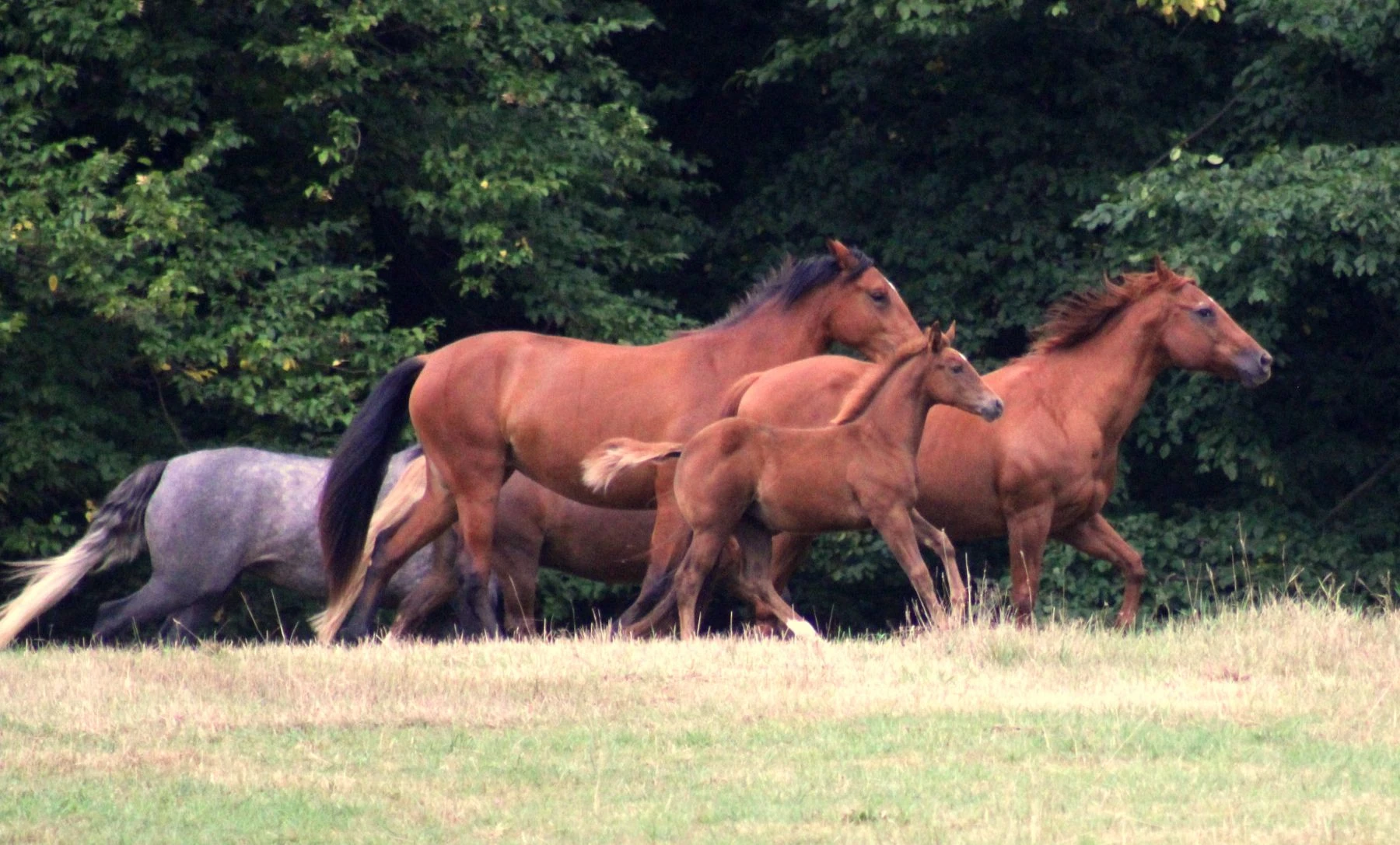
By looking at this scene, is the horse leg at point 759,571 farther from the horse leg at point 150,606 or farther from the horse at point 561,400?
the horse leg at point 150,606

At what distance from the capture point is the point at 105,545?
1255cm

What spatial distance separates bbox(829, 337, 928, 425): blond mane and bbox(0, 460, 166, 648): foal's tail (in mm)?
5027

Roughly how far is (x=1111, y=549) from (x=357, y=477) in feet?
14.7

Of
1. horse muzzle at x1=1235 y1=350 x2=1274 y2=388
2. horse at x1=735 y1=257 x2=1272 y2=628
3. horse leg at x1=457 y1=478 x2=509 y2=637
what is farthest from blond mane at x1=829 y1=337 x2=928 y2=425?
horse leg at x1=457 y1=478 x2=509 y2=637

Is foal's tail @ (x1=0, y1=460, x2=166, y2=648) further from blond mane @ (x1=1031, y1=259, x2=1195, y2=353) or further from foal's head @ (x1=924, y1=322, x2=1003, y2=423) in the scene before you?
blond mane @ (x1=1031, y1=259, x2=1195, y2=353)

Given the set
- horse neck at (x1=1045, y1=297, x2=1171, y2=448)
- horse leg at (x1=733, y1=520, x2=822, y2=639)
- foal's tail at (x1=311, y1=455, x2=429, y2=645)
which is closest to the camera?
horse leg at (x1=733, y1=520, x2=822, y2=639)

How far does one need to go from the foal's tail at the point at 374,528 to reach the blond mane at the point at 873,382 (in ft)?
9.49

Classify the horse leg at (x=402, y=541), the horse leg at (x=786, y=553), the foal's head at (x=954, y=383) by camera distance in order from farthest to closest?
the horse leg at (x=786, y=553) → the horse leg at (x=402, y=541) → the foal's head at (x=954, y=383)

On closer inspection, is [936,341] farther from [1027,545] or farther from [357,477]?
[357,477]

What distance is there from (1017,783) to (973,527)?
5012 mm

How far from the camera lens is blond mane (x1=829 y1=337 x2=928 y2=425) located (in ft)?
33.1

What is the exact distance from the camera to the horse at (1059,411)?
35.5 feet

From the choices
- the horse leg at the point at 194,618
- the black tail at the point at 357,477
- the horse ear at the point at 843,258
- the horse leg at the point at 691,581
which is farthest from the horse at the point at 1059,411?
the horse leg at the point at 194,618

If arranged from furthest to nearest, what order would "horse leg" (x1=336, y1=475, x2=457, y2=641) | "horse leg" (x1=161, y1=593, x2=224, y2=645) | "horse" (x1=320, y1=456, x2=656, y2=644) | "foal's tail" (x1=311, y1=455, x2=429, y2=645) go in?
"horse leg" (x1=161, y1=593, x2=224, y2=645)
"horse" (x1=320, y1=456, x2=656, y2=644)
"horse leg" (x1=336, y1=475, x2=457, y2=641)
"foal's tail" (x1=311, y1=455, x2=429, y2=645)
